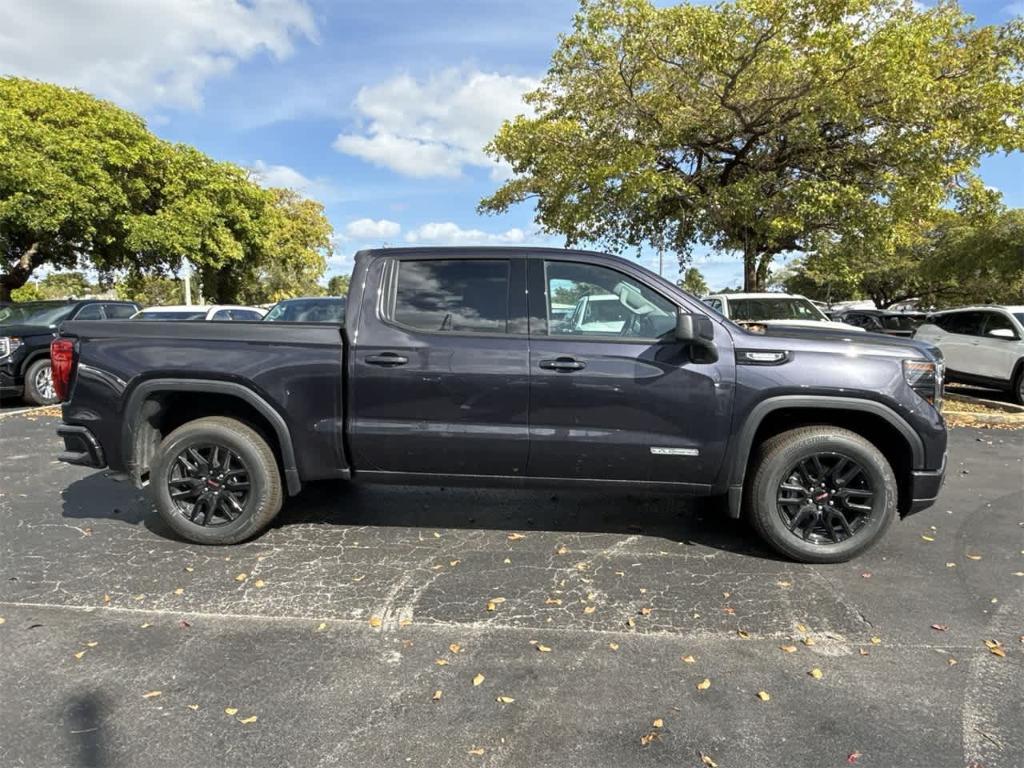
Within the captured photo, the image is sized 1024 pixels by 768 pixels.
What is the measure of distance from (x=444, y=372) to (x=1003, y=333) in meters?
10.3

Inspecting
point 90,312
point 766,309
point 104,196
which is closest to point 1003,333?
point 766,309

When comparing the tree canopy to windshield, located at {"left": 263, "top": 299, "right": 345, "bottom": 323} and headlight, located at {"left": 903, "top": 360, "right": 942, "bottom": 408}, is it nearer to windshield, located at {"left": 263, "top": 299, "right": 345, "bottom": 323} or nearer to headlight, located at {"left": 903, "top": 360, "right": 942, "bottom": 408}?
windshield, located at {"left": 263, "top": 299, "right": 345, "bottom": 323}

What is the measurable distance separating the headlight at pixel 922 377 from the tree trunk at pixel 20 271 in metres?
21.0

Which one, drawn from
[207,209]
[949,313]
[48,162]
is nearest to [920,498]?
[949,313]

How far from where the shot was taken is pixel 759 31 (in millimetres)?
9164

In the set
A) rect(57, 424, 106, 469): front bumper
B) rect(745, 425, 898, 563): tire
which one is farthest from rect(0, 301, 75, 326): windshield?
rect(745, 425, 898, 563): tire

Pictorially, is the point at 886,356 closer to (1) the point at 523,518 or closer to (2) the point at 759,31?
(1) the point at 523,518

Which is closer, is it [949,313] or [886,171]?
[886,171]

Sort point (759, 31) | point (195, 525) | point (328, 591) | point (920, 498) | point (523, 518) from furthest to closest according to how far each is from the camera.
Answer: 1. point (759, 31)
2. point (523, 518)
3. point (195, 525)
4. point (920, 498)
5. point (328, 591)

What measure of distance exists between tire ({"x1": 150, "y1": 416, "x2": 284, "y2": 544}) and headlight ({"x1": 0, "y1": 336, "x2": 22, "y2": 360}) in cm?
736

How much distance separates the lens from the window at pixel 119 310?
12148mm

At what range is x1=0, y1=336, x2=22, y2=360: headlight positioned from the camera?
9492mm

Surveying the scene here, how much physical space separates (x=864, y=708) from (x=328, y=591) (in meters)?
2.66

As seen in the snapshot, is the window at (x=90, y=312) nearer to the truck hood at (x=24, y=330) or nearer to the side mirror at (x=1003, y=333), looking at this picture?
the truck hood at (x=24, y=330)
